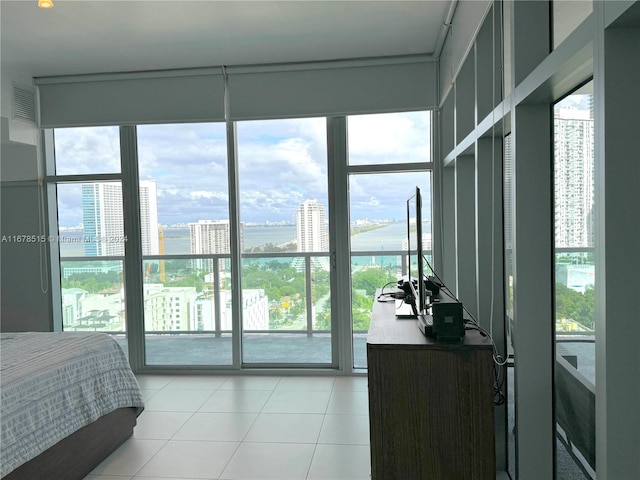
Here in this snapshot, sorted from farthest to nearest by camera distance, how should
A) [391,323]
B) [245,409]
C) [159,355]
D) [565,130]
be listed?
[159,355] → [245,409] → [391,323] → [565,130]

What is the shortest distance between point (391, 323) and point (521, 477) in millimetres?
891

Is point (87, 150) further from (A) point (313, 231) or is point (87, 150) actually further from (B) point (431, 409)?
(B) point (431, 409)

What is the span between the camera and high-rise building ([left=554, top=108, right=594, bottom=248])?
1.58 m

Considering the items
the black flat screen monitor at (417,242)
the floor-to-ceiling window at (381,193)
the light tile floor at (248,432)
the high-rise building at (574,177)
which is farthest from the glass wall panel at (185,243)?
the high-rise building at (574,177)

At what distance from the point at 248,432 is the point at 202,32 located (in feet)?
9.46

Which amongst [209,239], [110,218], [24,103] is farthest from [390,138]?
[24,103]

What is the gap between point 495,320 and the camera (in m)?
2.62

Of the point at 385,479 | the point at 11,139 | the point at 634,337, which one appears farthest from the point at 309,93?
the point at 634,337

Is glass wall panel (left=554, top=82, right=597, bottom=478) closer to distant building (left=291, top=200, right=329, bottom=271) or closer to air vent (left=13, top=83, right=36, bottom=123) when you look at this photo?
distant building (left=291, top=200, right=329, bottom=271)

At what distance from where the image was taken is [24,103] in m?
4.62

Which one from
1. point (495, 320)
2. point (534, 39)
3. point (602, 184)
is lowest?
point (495, 320)

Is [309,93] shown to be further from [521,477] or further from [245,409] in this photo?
[521,477]

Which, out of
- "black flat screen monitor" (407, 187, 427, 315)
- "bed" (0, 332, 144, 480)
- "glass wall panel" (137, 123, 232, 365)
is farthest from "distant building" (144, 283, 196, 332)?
"black flat screen monitor" (407, 187, 427, 315)

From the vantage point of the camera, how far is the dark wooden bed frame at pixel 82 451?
7.79 feet
